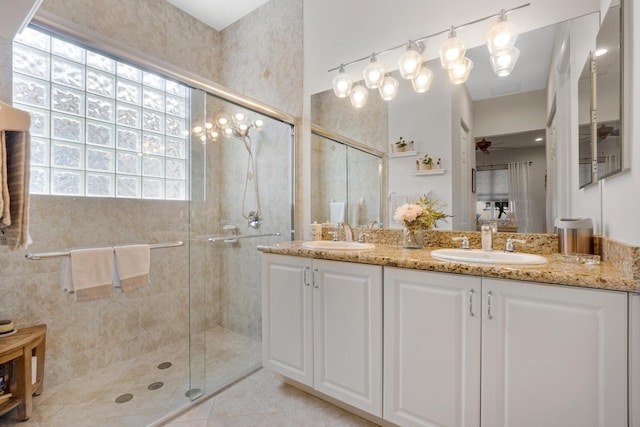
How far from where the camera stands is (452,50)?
66.3 inches

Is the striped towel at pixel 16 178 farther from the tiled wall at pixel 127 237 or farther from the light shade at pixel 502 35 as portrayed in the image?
the light shade at pixel 502 35

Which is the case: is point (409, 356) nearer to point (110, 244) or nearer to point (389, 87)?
point (389, 87)

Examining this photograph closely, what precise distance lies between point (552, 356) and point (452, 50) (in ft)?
5.25

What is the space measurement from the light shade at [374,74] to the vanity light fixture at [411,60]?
0.16 meters

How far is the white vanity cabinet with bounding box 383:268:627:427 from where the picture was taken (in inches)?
38.0

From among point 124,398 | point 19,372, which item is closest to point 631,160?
point 124,398

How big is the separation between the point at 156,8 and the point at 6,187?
7.77 ft

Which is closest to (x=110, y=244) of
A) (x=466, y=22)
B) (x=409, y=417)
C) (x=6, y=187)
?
(x=6, y=187)

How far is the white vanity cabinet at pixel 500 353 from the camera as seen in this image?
966 mm

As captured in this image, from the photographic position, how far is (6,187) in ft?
3.01

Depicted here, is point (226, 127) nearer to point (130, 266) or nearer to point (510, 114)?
point (130, 266)

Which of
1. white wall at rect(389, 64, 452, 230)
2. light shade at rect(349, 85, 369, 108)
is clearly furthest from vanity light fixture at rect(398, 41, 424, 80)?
light shade at rect(349, 85, 369, 108)

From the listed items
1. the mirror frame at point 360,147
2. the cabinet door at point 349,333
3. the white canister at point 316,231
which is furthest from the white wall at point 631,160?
the white canister at point 316,231

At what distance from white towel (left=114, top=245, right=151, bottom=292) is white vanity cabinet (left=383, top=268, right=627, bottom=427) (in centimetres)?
144
